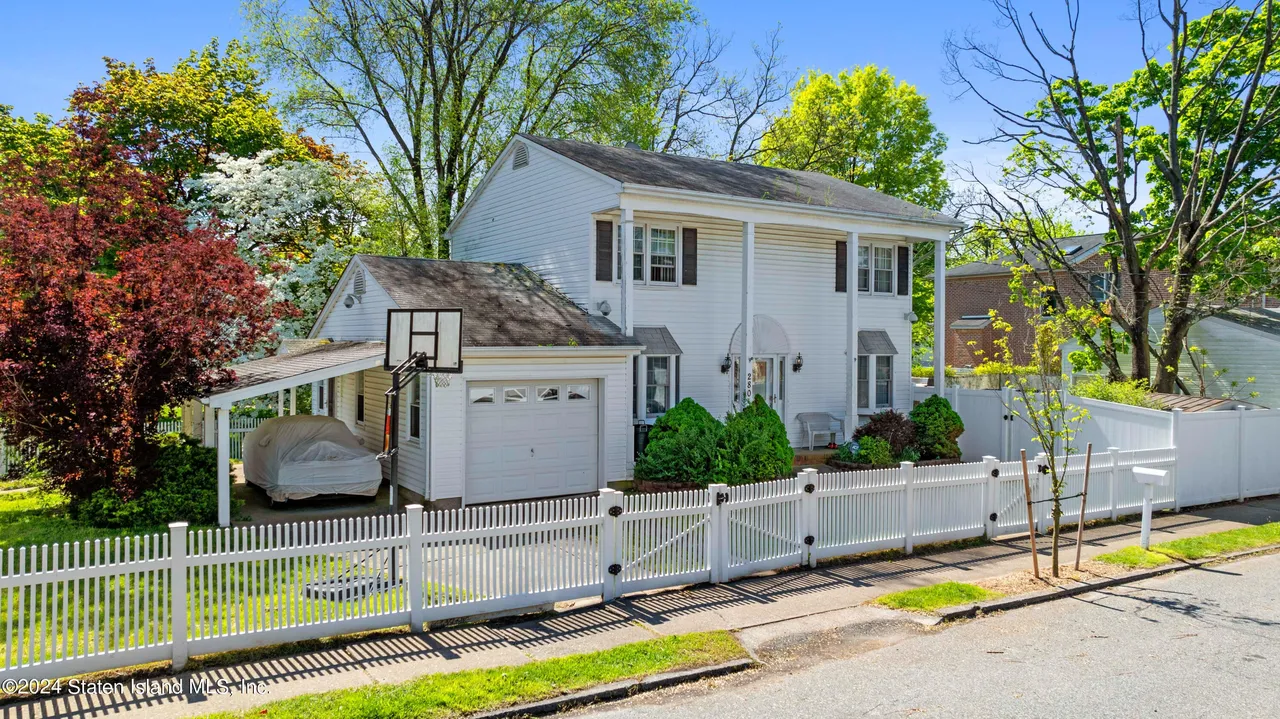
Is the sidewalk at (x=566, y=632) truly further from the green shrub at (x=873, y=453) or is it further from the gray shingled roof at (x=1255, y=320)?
the gray shingled roof at (x=1255, y=320)

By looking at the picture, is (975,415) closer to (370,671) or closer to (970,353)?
(370,671)

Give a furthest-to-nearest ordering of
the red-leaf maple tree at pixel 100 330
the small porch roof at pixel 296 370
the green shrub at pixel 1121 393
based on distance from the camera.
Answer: the green shrub at pixel 1121 393 < the small porch roof at pixel 296 370 < the red-leaf maple tree at pixel 100 330

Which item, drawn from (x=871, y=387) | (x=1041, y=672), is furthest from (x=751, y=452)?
(x=1041, y=672)

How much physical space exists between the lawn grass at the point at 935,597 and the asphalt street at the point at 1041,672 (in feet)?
1.34

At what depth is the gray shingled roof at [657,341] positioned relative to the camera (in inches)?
669

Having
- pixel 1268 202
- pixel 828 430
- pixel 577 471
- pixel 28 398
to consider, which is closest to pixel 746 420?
pixel 577 471

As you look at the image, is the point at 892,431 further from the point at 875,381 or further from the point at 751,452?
the point at 751,452

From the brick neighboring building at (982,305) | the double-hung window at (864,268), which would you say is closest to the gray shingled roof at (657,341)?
the double-hung window at (864,268)

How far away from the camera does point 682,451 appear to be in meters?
15.0

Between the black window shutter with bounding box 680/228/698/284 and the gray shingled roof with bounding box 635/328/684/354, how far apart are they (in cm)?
133

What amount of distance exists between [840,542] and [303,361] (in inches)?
401

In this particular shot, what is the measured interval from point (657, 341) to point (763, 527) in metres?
7.35

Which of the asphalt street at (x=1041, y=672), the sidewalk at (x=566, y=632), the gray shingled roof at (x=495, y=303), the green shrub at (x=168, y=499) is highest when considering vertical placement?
the gray shingled roof at (x=495, y=303)

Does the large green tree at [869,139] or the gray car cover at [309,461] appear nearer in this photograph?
the gray car cover at [309,461]
